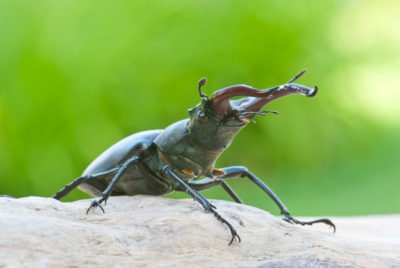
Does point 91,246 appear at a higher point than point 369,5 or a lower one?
lower

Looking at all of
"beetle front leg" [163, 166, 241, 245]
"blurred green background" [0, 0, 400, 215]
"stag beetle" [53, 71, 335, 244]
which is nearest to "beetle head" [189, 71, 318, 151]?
"stag beetle" [53, 71, 335, 244]

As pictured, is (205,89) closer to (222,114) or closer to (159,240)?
(222,114)

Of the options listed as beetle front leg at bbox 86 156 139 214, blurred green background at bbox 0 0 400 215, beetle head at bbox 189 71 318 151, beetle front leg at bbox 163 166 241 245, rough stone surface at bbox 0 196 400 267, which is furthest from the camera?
blurred green background at bbox 0 0 400 215

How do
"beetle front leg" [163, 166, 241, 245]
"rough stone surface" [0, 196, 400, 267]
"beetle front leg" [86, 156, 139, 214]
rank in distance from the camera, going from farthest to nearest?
"beetle front leg" [86, 156, 139, 214] < "beetle front leg" [163, 166, 241, 245] < "rough stone surface" [0, 196, 400, 267]

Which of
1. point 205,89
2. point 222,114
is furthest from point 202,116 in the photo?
point 205,89

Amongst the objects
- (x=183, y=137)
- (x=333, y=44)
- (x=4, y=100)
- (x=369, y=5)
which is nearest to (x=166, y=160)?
(x=183, y=137)

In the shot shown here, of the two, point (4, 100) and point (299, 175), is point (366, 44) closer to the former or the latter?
point (299, 175)

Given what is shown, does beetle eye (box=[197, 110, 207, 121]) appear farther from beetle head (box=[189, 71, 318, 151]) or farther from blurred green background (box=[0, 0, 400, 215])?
blurred green background (box=[0, 0, 400, 215])

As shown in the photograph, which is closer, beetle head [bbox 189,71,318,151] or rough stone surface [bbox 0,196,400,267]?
rough stone surface [bbox 0,196,400,267]
